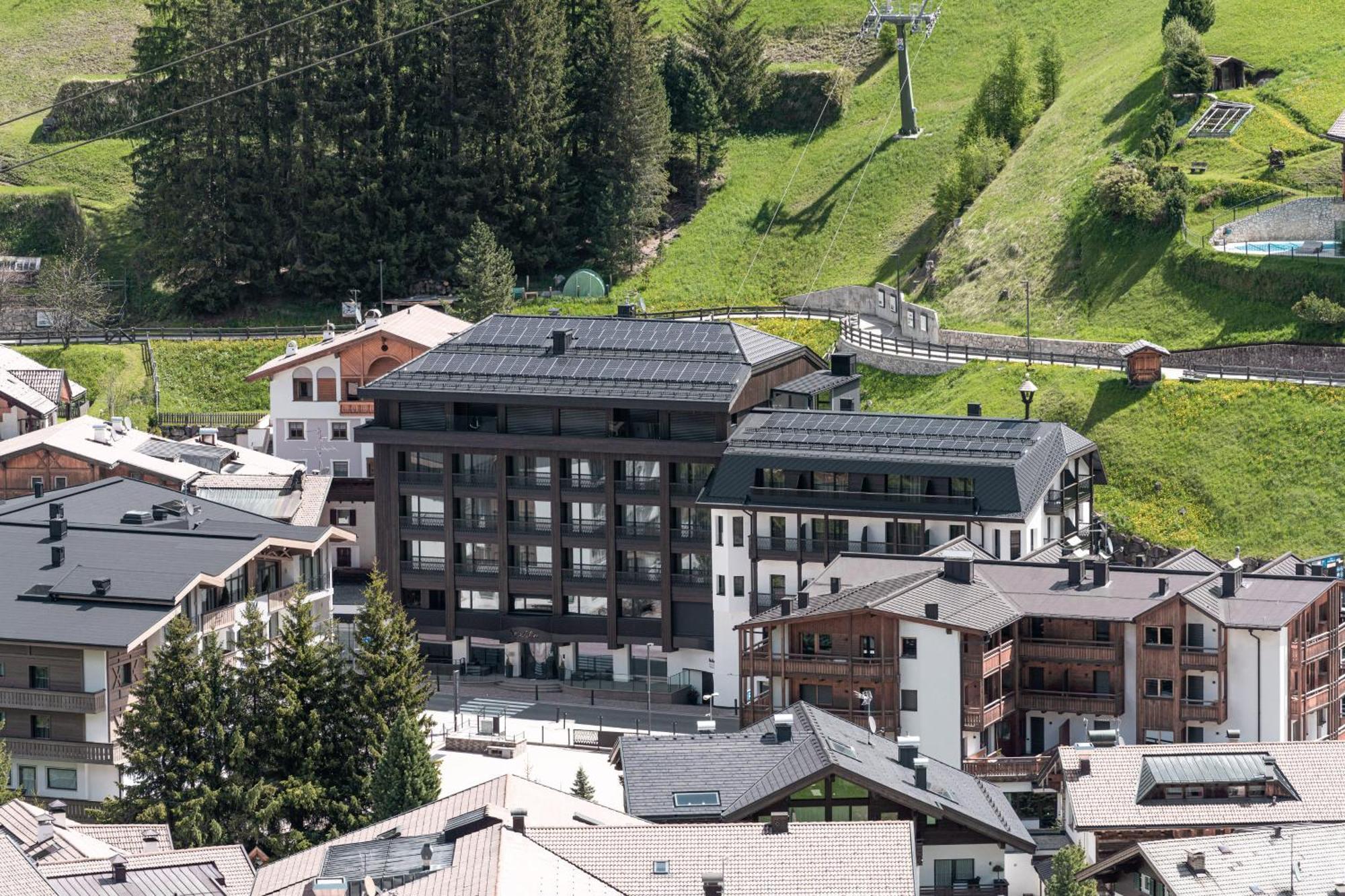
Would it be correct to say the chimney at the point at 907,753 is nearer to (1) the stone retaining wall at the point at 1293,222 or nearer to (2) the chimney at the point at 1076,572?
(2) the chimney at the point at 1076,572

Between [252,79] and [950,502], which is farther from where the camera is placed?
[252,79]

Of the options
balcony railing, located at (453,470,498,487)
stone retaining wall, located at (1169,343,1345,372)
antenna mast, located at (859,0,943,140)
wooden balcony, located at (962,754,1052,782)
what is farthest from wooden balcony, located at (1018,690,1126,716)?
antenna mast, located at (859,0,943,140)

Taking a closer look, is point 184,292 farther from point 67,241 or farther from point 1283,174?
point 1283,174

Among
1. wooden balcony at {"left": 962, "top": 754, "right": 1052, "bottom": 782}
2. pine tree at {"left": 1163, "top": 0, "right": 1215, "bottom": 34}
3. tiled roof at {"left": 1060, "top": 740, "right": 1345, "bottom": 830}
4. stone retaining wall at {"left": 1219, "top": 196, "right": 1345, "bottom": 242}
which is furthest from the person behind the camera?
pine tree at {"left": 1163, "top": 0, "right": 1215, "bottom": 34}

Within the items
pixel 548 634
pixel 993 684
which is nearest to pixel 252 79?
pixel 548 634

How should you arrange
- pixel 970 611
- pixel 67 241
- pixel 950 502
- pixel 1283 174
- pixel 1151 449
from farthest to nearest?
1. pixel 67 241
2. pixel 1283 174
3. pixel 1151 449
4. pixel 950 502
5. pixel 970 611

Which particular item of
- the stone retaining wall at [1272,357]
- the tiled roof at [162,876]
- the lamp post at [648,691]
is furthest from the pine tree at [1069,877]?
the stone retaining wall at [1272,357]

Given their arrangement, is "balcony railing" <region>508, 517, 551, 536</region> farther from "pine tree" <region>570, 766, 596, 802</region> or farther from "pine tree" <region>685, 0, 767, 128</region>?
"pine tree" <region>685, 0, 767, 128</region>

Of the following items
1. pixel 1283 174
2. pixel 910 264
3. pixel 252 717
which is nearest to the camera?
pixel 252 717
